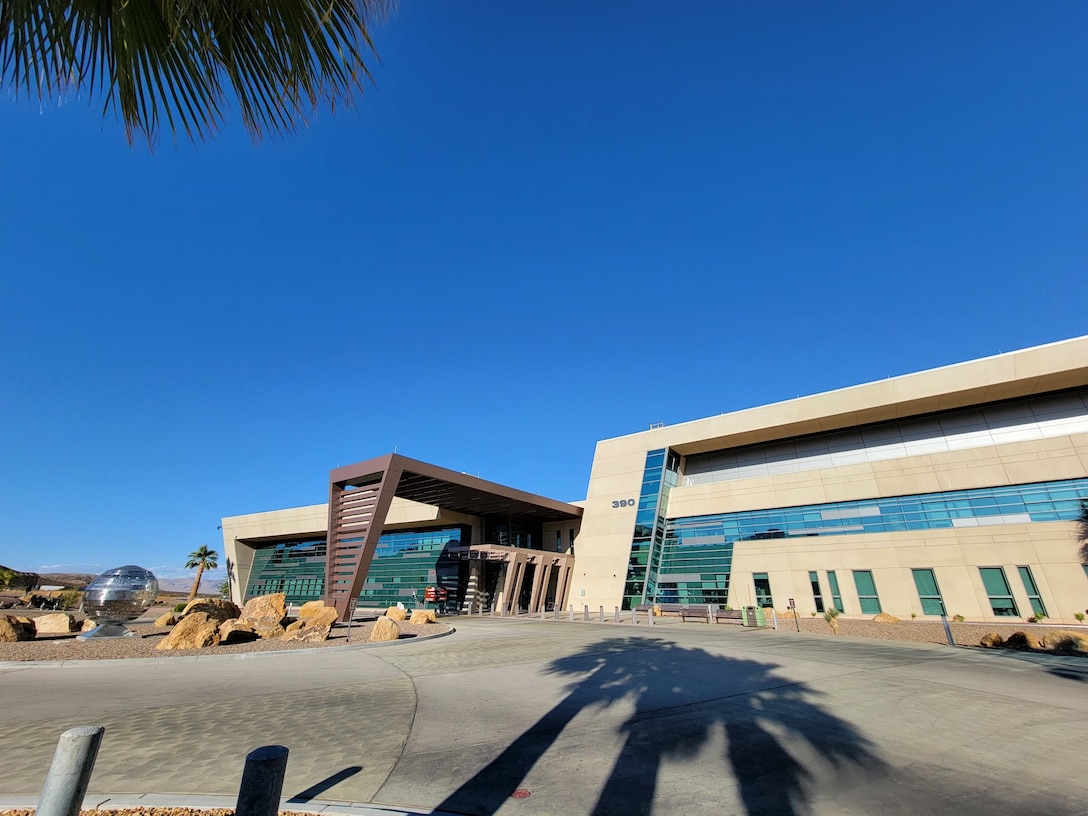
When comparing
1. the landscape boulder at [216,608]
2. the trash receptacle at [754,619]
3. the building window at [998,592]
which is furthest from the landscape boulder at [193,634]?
the building window at [998,592]

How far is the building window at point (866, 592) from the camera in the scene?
2734 cm

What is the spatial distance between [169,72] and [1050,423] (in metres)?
40.7

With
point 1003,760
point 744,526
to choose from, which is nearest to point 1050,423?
point 744,526

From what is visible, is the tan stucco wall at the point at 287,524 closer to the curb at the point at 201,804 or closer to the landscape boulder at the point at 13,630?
the landscape boulder at the point at 13,630

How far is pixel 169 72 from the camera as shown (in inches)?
106

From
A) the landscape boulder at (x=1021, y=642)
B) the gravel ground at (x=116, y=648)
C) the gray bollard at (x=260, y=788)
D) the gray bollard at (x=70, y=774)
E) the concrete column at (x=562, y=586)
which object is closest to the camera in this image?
the gray bollard at (x=70, y=774)

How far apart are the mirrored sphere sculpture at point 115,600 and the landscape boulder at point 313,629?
19.6 ft

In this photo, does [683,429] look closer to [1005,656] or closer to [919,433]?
[919,433]

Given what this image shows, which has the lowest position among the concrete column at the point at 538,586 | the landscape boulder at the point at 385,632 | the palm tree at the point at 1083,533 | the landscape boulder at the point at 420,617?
the landscape boulder at the point at 385,632

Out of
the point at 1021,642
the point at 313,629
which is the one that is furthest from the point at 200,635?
the point at 1021,642

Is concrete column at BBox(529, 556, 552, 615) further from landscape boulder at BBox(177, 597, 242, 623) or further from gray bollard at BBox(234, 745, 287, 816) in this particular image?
gray bollard at BBox(234, 745, 287, 816)

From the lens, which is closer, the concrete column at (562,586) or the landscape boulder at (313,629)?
the landscape boulder at (313,629)

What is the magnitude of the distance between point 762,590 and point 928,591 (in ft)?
28.8

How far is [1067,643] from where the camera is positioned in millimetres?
14758
